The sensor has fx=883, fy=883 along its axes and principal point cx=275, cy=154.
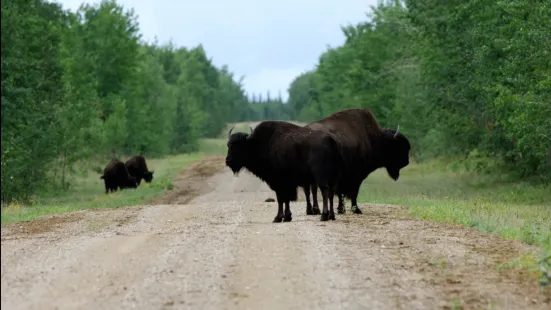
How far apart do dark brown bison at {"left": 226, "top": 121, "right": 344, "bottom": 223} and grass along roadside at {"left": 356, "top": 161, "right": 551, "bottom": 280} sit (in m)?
2.30

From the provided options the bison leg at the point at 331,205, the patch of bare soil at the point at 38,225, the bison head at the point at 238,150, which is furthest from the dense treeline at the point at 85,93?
the bison leg at the point at 331,205

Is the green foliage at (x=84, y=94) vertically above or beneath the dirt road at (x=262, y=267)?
above

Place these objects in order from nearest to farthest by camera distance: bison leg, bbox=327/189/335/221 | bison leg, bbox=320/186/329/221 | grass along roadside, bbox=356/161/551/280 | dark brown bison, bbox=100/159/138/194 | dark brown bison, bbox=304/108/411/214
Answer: grass along roadside, bbox=356/161/551/280, bison leg, bbox=320/186/329/221, bison leg, bbox=327/189/335/221, dark brown bison, bbox=304/108/411/214, dark brown bison, bbox=100/159/138/194

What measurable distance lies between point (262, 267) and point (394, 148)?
9.49 m

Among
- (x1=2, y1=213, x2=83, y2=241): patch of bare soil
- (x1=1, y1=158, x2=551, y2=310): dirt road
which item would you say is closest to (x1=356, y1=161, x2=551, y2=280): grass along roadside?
(x1=1, y1=158, x2=551, y2=310): dirt road

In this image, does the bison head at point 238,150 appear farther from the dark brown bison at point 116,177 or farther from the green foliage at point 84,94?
the dark brown bison at point 116,177

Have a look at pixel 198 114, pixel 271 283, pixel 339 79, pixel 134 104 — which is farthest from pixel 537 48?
pixel 198 114

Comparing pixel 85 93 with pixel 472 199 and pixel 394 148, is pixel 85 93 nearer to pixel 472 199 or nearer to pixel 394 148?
pixel 472 199

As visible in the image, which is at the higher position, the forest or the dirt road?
the forest

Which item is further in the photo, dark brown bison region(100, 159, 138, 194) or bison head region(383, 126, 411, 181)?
dark brown bison region(100, 159, 138, 194)

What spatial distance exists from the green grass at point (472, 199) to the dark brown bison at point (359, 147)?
4.01 ft

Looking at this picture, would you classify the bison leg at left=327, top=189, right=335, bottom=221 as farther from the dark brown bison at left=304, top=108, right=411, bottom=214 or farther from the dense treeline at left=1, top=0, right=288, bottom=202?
the dense treeline at left=1, top=0, right=288, bottom=202

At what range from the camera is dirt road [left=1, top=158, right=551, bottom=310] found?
28.7 feet

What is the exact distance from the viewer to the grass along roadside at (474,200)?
1427cm
